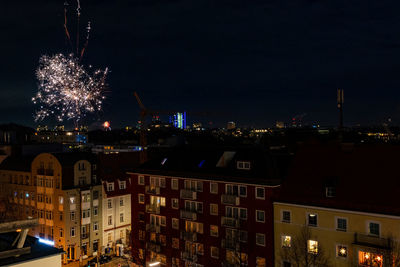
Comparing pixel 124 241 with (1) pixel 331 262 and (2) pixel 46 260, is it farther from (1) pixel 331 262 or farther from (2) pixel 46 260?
(2) pixel 46 260

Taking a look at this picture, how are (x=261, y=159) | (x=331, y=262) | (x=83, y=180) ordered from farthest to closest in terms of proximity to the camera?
(x=83, y=180)
(x=261, y=159)
(x=331, y=262)

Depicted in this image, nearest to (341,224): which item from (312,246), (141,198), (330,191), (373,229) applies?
(373,229)

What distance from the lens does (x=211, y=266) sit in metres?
39.4

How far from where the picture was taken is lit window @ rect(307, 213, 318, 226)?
3206 cm

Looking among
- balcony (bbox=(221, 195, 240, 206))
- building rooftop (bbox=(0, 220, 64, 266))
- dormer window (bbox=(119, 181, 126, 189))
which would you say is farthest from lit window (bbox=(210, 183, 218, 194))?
building rooftop (bbox=(0, 220, 64, 266))

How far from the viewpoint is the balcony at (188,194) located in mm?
41275

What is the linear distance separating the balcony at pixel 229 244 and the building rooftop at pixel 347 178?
267 inches

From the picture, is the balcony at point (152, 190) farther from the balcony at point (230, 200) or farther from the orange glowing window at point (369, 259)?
the orange glowing window at point (369, 259)

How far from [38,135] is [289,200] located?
17971cm

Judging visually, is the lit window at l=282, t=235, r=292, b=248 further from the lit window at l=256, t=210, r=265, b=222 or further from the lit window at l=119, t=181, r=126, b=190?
the lit window at l=119, t=181, r=126, b=190

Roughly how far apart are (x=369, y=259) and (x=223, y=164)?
17850mm

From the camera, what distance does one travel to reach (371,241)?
93.9 ft

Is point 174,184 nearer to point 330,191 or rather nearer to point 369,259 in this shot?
point 330,191

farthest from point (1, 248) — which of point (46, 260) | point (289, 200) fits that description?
point (289, 200)
